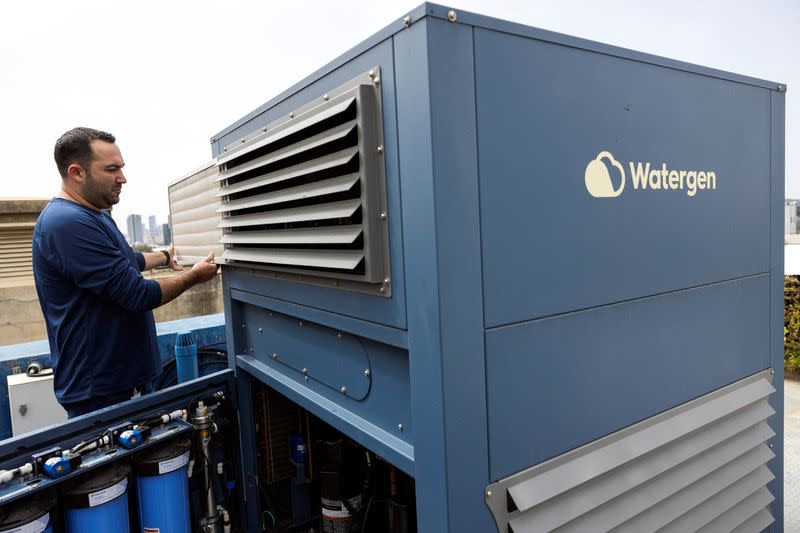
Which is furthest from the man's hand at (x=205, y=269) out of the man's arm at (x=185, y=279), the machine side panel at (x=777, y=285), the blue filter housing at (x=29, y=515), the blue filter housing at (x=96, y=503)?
the machine side panel at (x=777, y=285)

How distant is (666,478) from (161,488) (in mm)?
1651

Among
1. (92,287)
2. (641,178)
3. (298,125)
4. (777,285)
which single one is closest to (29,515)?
(92,287)

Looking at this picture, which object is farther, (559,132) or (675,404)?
(675,404)

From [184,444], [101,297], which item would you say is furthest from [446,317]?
[101,297]

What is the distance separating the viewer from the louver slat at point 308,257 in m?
1.24

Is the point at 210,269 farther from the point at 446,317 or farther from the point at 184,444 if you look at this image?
the point at 446,317

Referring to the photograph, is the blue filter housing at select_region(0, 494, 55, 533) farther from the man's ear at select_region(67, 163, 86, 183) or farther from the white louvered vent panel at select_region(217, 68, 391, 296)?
the man's ear at select_region(67, 163, 86, 183)

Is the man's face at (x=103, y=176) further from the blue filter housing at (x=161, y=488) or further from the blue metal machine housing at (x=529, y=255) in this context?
the blue filter housing at (x=161, y=488)

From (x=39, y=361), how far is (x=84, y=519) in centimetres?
156

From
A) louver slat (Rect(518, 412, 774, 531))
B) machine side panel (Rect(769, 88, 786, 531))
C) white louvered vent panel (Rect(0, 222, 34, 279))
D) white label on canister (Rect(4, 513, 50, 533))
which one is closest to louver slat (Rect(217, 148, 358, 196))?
louver slat (Rect(518, 412, 774, 531))

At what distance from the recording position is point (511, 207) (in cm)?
114

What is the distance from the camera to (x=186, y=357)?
275cm

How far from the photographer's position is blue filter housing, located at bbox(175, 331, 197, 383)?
275 centimetres

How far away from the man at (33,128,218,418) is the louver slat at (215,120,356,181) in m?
0.59
